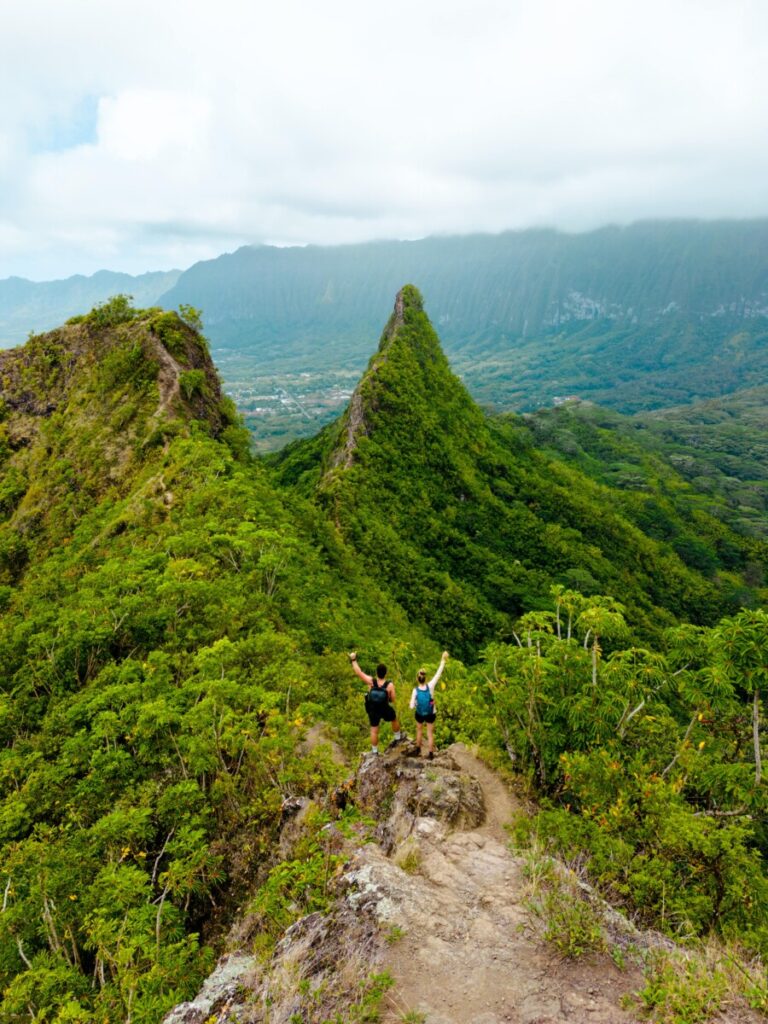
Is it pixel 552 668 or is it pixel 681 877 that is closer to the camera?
pixel 681 877

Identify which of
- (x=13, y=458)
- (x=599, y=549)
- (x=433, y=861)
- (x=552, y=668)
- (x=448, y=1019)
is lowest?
(x=599, y=549)

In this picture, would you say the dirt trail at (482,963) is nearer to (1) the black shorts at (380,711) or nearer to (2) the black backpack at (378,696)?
(1) the black shorts at (380,711)

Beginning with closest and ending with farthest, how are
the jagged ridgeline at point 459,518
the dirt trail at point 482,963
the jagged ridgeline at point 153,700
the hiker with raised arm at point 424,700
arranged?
the dirt trail at point 482,963 < the jagged ridgeline at point 153,700 < the hiker with raised arm at point 424,700 < the jagged ridgeline at point 459,518

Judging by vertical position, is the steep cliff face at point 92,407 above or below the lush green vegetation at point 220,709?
above

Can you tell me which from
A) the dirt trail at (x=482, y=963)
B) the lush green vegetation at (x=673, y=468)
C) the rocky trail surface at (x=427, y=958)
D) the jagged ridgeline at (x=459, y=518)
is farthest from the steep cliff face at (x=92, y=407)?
the lush green vegetation at (x=673, y=468)

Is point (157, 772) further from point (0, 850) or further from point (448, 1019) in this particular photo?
point (448, 1019)

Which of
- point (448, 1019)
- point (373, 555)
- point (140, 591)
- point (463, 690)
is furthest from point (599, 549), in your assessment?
point (448, 1019)
